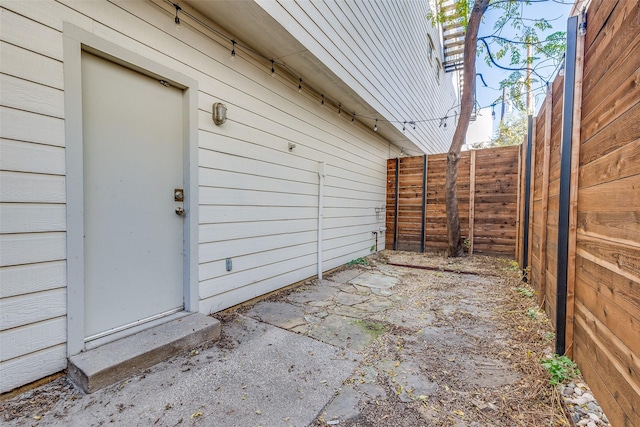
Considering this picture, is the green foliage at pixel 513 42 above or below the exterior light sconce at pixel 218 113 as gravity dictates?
above

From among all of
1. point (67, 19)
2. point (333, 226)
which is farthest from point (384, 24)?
point (67, 19)

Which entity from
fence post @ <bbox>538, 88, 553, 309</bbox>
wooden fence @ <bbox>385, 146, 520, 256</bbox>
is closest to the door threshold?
fence post @ <bbox>538, 88, 553, 309</bbox>

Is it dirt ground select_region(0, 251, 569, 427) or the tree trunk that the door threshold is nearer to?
dirt ground select_region(0, 251, 569, 427)

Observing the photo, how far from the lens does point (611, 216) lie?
4.42ft

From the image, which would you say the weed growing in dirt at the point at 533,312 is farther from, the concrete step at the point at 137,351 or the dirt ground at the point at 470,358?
the concrete step at the point at 137,351

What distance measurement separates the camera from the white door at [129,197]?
1.82 metres

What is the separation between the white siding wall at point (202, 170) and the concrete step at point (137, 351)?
19 centimetres

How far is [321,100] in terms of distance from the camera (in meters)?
4.01

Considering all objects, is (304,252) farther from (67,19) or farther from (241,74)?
(67,19)

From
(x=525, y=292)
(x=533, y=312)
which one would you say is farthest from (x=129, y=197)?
(x=525, y=292)

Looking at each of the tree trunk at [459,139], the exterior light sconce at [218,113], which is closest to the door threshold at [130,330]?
the exterior light sconce at [218,113]

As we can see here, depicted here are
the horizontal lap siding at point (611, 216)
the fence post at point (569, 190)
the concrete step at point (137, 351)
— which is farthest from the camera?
the fence post at point (569, 190)

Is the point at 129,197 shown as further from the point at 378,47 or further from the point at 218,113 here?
the point at 378,47

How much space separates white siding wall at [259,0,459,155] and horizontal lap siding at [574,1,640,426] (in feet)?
7.18
